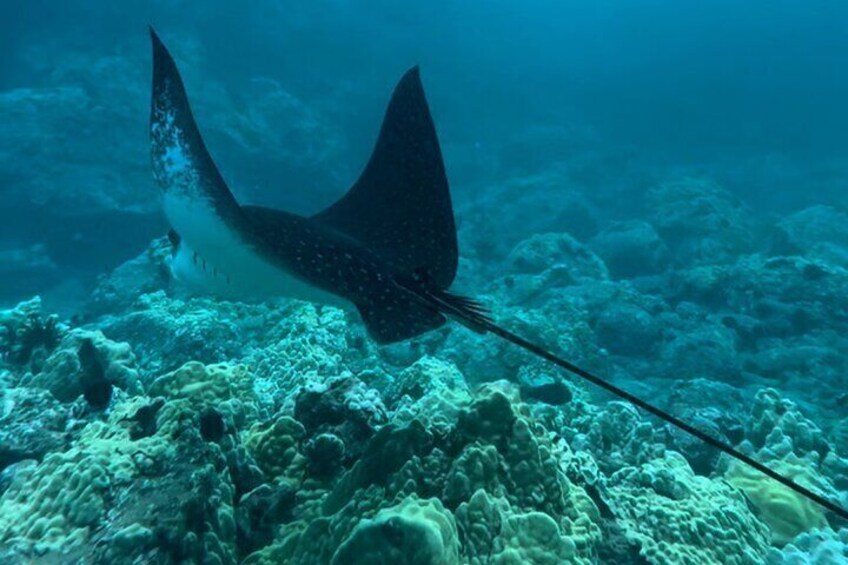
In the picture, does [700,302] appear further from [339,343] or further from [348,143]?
[348,143]

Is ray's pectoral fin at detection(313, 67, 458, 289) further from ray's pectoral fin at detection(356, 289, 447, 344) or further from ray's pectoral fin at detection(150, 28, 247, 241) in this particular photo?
ray's pectoral fin at detection(150, 28, 247, 241)

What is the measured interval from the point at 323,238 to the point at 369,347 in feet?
14.8

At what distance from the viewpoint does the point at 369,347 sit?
7871mm

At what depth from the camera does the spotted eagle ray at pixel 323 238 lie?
3186 mm

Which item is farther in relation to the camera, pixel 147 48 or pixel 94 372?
pixel 147 48

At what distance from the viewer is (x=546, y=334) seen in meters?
8.95

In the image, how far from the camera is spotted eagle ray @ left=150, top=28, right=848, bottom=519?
10.5ft

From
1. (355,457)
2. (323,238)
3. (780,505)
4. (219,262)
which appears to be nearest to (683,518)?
(780,505)

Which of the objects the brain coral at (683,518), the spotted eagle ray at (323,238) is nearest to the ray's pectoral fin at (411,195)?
the spotted eagle ray at (323,238)

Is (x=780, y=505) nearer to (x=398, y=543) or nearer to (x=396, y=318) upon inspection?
(x=396, y=318)

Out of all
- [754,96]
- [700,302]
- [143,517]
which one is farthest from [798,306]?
[754,96]

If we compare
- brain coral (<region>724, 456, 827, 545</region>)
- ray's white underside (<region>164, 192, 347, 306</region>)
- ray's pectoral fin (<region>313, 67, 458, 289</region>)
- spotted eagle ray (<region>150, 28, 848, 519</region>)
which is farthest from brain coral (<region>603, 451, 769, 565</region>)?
ray's white underside (<region>164, 192, 347, 306</region>)

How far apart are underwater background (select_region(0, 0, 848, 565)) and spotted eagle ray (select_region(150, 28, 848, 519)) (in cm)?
62

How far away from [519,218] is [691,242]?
8.10 metres
